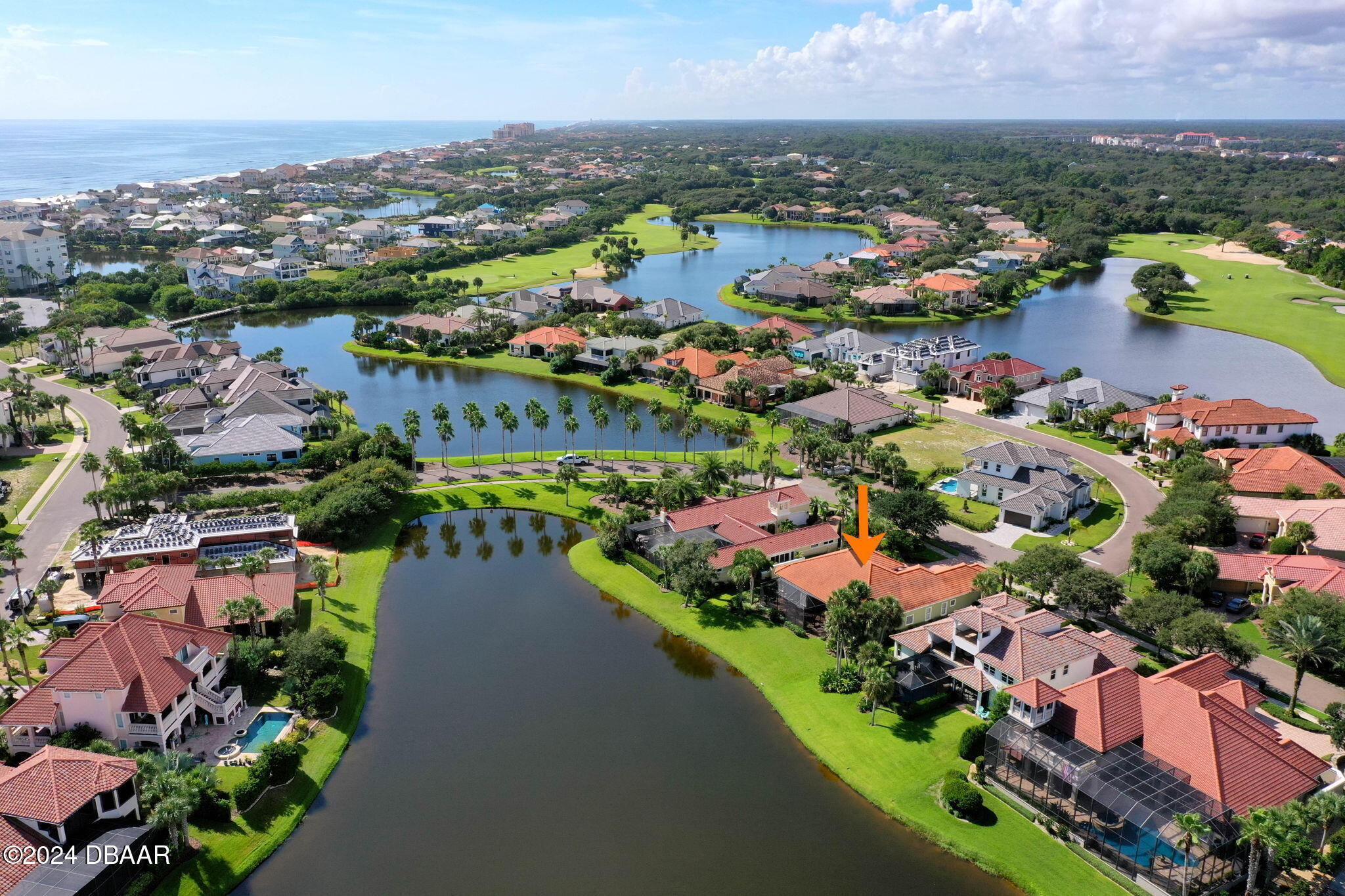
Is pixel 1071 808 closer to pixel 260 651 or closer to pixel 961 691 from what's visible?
pixel 961 691

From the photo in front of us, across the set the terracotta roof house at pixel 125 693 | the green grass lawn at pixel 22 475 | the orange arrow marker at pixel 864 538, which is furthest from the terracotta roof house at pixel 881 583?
the green grass lawn at pixel 22 475

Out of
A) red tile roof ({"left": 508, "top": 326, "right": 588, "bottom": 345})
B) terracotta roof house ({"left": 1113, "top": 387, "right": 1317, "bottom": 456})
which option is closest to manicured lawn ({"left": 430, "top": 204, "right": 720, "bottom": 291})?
red tile roof ({"left": 508, "top": 326, "right": 588, "bottom": 345})

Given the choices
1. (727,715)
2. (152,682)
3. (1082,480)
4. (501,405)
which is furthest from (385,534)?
(1082,480)

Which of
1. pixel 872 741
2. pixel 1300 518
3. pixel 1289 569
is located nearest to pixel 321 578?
pixel 872 741

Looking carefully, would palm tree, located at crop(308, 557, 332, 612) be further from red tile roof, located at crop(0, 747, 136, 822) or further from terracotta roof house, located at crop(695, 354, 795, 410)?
terracotta roof house, located at crop(695, 354, 795, 410)

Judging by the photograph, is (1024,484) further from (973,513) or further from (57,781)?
(57,781)
